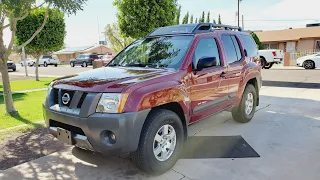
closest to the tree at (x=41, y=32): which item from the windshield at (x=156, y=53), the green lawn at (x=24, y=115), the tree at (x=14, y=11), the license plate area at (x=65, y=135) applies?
the green lawn at (x=24, y=115)

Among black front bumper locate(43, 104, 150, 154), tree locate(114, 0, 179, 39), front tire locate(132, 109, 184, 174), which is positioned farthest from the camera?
tree locate(114, 0, 179, 39)

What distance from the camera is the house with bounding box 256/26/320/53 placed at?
3053cm

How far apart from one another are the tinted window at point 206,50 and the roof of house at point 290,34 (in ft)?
102

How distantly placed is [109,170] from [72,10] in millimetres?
4019

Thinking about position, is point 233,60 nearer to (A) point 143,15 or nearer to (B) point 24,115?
(B) point 24,115

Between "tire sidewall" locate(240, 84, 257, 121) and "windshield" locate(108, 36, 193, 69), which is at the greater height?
"windshield" locate(108, 36, 193, 69)

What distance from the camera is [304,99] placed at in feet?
25.5

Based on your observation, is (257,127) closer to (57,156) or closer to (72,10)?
(57,156)

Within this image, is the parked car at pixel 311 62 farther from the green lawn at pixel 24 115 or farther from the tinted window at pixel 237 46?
the green lawn at pixel 24 115


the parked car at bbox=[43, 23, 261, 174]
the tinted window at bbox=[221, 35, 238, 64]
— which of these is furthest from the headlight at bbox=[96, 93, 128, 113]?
the tinted window at bbox=[221, 35, 238, 64]

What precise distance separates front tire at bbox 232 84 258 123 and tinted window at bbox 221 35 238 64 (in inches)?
35.3

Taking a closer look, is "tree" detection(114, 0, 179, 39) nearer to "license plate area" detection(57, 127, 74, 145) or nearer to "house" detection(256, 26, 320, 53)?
"license plate area" detection(57, 127, 74, 145)

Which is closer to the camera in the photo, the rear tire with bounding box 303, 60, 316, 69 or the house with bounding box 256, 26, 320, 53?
the rear tire with bounding box 303, 60, 316, 69

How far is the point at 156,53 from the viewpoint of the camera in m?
4.15
